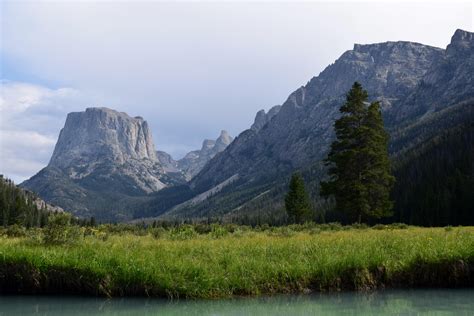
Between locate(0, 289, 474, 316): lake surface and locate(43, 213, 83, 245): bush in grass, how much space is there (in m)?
3.78

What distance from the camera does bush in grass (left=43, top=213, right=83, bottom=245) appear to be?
17.6 meters

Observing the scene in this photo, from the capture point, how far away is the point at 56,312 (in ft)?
41.0

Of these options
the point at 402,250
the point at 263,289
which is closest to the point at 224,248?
the point at 263,289

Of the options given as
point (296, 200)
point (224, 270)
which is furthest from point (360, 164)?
point (296, 200)

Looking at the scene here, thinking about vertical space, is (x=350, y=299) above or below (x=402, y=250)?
below

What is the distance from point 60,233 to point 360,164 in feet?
87.4

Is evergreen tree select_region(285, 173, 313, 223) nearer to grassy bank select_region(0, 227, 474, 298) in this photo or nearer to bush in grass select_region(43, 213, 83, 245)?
bush in grass select_region(43, 213, 83, 245)

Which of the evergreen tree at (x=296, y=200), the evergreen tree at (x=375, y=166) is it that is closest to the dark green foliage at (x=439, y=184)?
the evergreen tree at (x=296, y=200)

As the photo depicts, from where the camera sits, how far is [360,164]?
37938mm

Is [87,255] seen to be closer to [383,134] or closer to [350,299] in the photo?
[350,299]

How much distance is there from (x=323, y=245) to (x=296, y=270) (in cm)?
309

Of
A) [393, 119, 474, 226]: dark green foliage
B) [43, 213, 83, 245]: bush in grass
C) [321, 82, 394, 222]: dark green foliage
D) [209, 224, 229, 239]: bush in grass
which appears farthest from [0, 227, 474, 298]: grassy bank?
[393, 119, 474, 226]: dark green foliage

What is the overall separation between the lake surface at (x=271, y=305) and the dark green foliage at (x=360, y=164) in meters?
23.2

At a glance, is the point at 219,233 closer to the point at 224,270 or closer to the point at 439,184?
the point at 224,270
